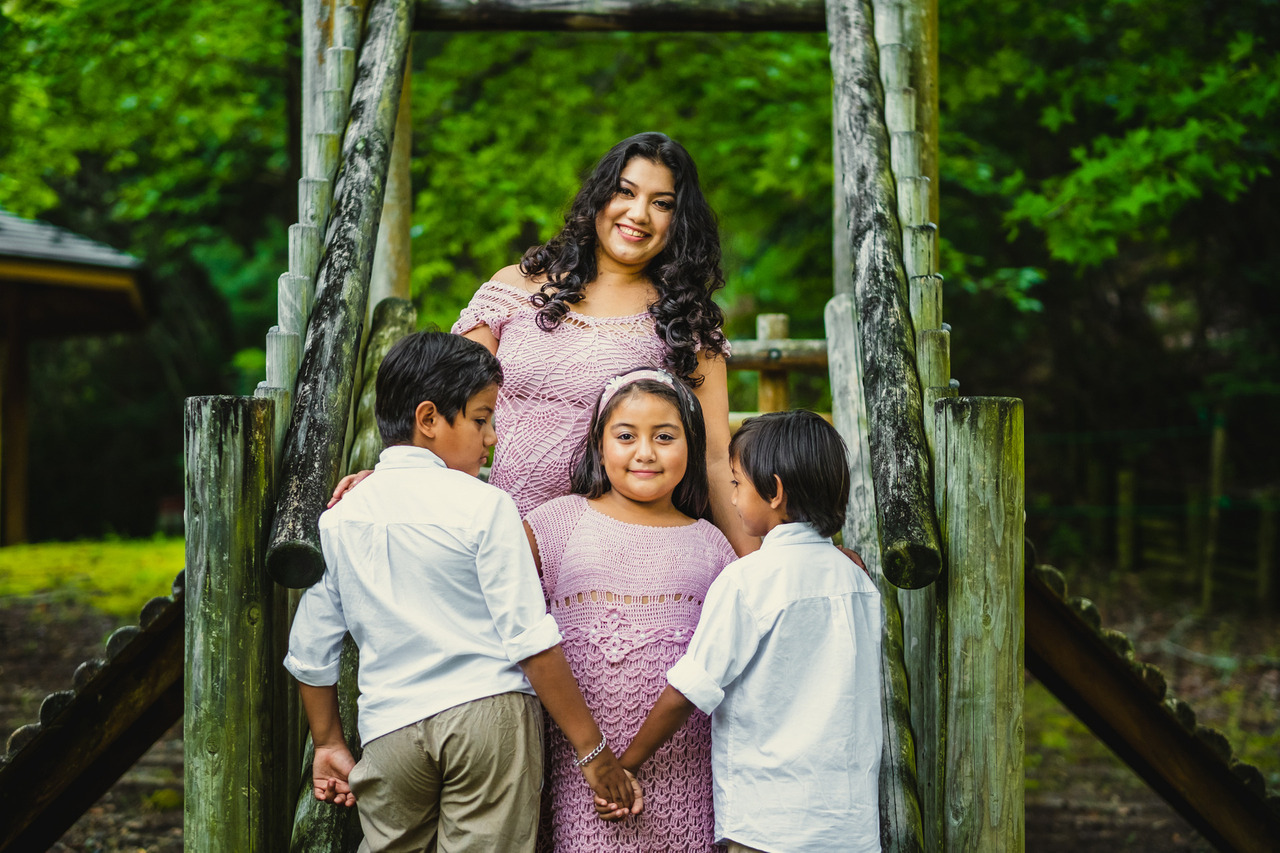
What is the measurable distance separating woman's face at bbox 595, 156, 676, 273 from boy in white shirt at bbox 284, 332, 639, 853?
37.7 inches

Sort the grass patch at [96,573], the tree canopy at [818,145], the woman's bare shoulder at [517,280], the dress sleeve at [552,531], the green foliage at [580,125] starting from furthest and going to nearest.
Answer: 1. the grass patch at [96,573]
2. the green foliage at [580,125]
3. the tree canopy at [818,145]
4. the woman's bare shoulder at [517,280]
5. the dress sleeve at [552,531]

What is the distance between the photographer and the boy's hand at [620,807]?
6.42 ft

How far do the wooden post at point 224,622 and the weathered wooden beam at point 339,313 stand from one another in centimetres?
9

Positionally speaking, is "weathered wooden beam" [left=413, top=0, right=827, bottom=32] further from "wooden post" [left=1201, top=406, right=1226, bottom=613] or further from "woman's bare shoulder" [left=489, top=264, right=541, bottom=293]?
"wooden post" [left=1201, top=406, right=1226, bottom=613]

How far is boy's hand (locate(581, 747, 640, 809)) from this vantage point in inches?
75.7

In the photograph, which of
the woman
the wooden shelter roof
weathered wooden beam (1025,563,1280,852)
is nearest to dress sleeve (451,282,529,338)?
the woman

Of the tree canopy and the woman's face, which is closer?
the woman's face

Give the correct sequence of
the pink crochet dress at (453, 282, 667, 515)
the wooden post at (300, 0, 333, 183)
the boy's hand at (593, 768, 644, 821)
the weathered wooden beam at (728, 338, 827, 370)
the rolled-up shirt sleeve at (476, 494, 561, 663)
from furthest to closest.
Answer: the weathered wooden beam at (728, 338, 827, 370) < the wooden post at (300, 0, 333, 183) < the pink crochet dress at (453, 282, 667, 515) < the boy's hand at (593, 768, 644, 821) < the rolled-up shirt sleeve at (476, 494, 561, 663)

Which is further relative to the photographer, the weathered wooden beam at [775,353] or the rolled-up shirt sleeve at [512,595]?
the weathered wooden beam at [775,353]

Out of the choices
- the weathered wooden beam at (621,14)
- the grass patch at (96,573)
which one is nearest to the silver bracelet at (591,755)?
the weathered wooden beam at (621,14)

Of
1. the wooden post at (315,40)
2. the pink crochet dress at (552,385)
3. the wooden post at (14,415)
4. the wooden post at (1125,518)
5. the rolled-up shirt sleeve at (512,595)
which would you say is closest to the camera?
the rolled-up shirt sleeve at (512,595)

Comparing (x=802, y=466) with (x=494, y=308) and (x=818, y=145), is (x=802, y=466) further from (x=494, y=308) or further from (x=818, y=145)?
(x=818, y=145)

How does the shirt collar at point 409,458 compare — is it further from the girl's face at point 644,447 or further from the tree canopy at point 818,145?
the tree canopy at point 818,145

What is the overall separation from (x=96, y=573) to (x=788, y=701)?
8.78 m
